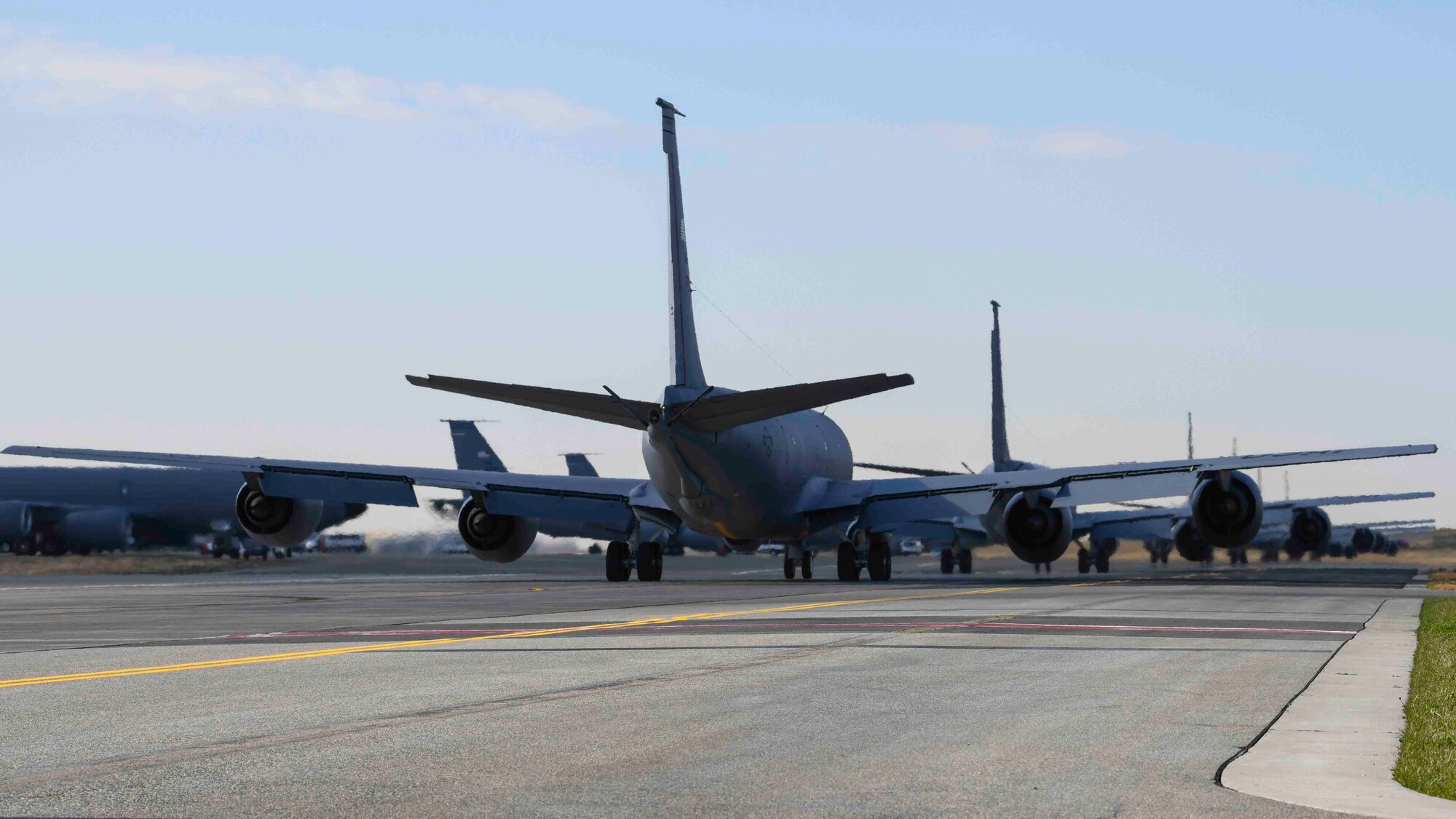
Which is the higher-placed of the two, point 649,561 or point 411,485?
point 411,485

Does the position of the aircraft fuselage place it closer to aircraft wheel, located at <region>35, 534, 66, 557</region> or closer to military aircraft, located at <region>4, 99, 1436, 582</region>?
military aircraft, located at <region>4, 99, 1436, 582</region>

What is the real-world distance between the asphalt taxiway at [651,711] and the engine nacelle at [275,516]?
1528cm

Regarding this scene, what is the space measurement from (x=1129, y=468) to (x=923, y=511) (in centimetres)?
556

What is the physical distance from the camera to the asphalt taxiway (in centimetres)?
745

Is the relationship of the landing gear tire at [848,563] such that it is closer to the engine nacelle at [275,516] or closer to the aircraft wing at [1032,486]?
the aircraft wing at [1032,486]

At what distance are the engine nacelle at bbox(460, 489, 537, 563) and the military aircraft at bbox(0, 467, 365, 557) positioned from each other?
52209 mm

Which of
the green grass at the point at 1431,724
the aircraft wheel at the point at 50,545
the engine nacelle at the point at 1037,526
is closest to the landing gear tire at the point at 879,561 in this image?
the engine nacelle at the point at 1037,526

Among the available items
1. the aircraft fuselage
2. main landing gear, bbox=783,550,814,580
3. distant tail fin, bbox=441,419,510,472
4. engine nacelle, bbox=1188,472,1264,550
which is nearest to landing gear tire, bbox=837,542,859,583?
the aircraft fuselage

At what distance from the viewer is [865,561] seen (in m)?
44.2

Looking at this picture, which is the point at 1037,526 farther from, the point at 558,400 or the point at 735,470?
the point at 558,400

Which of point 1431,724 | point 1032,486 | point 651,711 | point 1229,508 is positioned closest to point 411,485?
point 1032,486

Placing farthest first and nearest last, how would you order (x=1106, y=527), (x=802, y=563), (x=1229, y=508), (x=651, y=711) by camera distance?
(x=1106, y=527), (x=802, y=563), (x=1229, y=508), (x=651, y=711)

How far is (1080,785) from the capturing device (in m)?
7.82

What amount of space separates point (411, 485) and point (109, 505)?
6255 centimetres
